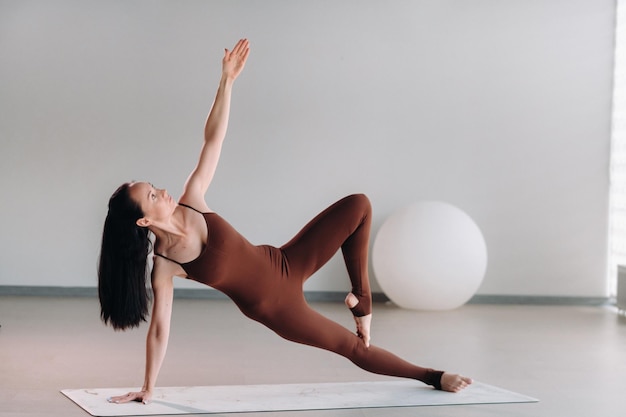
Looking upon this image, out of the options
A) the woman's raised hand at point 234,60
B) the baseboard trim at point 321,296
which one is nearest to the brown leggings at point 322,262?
the woman's raised hand at point 234,60

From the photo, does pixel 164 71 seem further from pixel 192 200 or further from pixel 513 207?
pixel 192 200

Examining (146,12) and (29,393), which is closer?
(29,393)

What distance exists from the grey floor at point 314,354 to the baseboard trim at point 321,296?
11.9 inches

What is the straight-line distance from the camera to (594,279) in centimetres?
743

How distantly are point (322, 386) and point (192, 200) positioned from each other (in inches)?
44.5

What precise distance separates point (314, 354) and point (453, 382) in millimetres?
1165

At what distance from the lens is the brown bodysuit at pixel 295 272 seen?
3.63m

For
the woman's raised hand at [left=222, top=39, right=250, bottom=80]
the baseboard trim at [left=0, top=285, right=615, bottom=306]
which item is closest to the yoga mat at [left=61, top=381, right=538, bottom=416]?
the woman's raised hand at [left=222, top=39, right=250, bottom=80]

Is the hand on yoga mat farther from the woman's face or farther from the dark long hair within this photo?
the woman's face

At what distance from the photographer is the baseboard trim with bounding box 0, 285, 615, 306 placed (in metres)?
7.26

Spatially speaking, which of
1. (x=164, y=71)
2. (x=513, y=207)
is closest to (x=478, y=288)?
(x=513, y=207)

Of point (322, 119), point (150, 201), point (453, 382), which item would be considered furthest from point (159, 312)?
point (322, 119)

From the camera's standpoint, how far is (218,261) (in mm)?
3600

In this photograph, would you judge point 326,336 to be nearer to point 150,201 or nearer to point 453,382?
point 453,382
